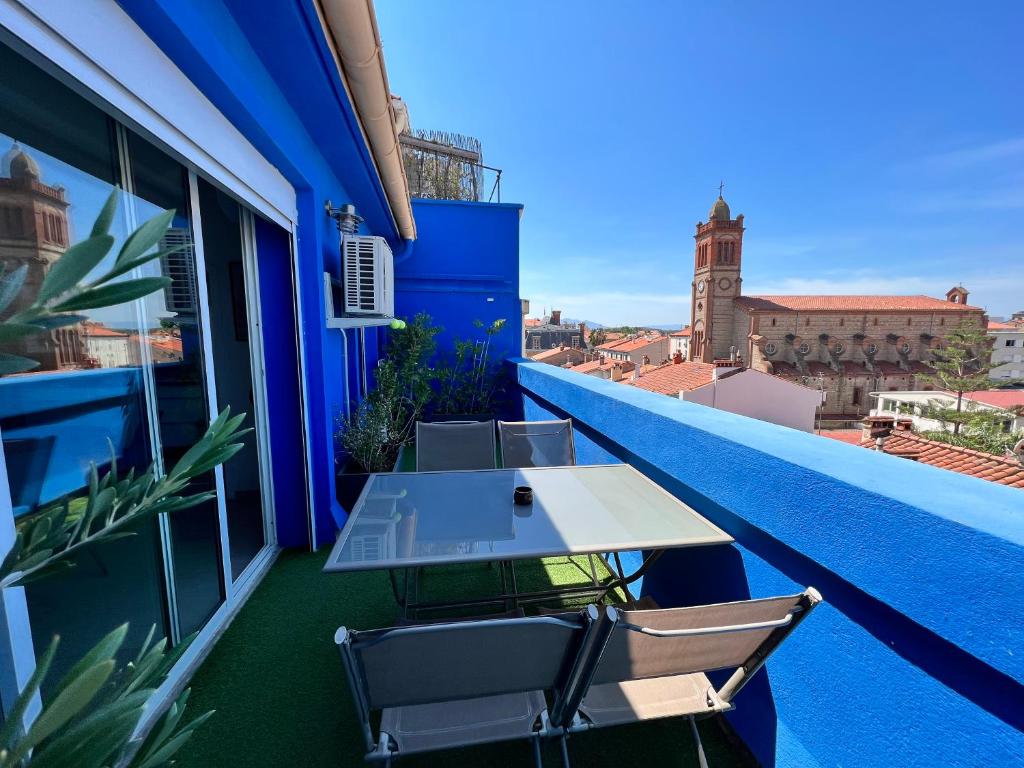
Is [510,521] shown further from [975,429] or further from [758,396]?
[975,429]

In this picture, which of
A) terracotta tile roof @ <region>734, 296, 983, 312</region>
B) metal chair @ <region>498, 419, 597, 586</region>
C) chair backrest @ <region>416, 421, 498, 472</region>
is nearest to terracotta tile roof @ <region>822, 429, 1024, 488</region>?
metal chair @ <region>498, 419, 597, 586</region>

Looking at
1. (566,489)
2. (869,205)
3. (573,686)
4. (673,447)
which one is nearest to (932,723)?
(573,686)

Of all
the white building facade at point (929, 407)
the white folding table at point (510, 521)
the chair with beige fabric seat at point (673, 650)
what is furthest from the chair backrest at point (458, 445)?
the white building facade at point (929, 407)

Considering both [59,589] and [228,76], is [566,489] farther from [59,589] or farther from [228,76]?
[228,76]

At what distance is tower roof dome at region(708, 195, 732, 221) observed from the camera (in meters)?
53.6

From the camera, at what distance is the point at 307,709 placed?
70.0 inches

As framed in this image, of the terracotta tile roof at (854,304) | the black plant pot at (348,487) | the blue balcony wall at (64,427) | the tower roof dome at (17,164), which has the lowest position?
the black plant pot at (348,487)

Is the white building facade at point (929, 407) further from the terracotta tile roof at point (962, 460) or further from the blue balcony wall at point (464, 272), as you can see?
the blue balcony wall at point (464, 272)

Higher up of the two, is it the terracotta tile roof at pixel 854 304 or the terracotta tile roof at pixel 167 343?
the terracotta tile roof at pixel 854 304

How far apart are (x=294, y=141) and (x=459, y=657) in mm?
2702

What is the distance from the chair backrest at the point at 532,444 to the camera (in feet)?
10.2

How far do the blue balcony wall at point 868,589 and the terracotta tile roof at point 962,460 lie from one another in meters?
10.3

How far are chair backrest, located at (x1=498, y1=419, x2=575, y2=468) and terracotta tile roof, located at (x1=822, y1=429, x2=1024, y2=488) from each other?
9653 mm

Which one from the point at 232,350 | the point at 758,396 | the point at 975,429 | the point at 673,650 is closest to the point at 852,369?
the point at 975,429
